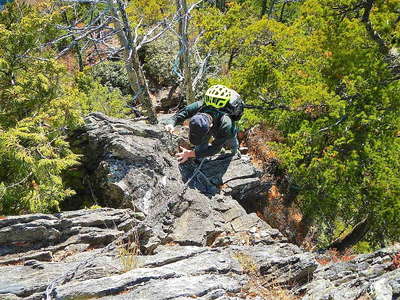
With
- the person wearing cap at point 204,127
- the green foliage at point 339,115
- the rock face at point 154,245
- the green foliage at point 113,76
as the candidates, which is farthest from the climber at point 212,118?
the green foliage at point 113,76

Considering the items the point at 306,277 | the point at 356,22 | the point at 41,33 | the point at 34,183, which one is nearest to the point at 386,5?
the point at 356,22

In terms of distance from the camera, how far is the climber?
6949 millimetres

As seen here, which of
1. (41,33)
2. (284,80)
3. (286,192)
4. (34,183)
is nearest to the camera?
(34,183)

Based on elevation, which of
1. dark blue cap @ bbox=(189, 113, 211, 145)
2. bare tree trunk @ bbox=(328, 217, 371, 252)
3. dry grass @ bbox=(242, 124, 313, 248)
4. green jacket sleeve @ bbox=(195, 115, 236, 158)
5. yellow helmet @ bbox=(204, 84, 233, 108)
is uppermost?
yellow helmet @ bbox=(204, 84, 233, 108)

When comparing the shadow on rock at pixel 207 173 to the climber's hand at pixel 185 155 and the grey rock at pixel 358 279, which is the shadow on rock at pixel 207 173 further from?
the grey rock at pixel 358 279

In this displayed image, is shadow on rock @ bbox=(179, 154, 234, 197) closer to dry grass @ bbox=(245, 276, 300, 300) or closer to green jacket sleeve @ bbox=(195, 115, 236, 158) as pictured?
green jacket sleeve @ bbox=(195, 115, 236, 158)

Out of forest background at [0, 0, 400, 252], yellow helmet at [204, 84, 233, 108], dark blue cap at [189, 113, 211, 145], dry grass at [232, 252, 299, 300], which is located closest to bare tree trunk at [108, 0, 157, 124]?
A: forest background at [0, 0, 400, 252]

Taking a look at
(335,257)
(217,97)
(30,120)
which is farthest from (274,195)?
(30,120)

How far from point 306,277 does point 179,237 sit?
7.65ft

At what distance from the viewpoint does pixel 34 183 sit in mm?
6664

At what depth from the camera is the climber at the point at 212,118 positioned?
22.8 ft

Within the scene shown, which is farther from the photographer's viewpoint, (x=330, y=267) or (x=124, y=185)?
(x=124, y=185)

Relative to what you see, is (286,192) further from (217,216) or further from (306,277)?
(306,277)

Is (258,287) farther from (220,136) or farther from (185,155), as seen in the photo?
(185,155)
